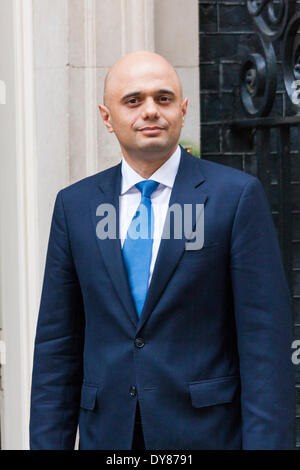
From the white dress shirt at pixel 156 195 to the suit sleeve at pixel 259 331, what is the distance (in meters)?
0.26

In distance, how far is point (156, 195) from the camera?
3100 millimetres

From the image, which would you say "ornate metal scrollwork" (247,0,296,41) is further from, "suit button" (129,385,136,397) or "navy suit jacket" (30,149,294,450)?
"suit button" (129,385,136,397)

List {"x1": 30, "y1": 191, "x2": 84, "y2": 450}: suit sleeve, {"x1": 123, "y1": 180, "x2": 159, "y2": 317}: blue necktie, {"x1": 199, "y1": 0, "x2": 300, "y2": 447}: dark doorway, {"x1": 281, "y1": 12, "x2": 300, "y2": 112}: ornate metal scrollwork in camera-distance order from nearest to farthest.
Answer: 1. {"x1": 123, "y1": 180, "x2": 159, "y2": 317}: blue necktie
2. {"x1": 30, "y1": 191, "x2": 84, "y2": 450}: suit sleeve
3. {"x1": 281, "y1": 12, "x2": 300, "y2": 112}: ornate metal scrollwork
4. {"x1": 199, "y1": 0, "x2": 300, "y2": 447}: dark doorway

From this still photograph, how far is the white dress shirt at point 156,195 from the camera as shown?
10.0 ft

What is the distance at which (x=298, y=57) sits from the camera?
13.3 ft

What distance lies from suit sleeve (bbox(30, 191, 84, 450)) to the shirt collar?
273mm

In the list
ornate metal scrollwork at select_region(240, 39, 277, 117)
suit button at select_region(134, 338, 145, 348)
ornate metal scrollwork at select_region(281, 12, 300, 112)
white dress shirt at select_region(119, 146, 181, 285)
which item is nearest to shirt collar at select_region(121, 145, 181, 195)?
white dress shirt at select_region(119, 146, 181, 285)

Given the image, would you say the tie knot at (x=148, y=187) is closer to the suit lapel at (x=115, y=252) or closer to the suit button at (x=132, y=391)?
the suit lapel at (x=115, y=252)

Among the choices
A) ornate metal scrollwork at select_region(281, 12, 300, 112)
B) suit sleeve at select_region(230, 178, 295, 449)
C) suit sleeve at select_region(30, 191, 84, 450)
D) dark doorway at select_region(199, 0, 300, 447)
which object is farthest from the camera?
dark doorway at select_region(199, 0, 300, 447)

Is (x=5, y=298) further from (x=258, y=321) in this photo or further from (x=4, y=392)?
(x=258, y=321)

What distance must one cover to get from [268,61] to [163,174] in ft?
4.63

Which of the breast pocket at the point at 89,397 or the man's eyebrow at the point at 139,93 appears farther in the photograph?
the breast pocket at the point at 89,397

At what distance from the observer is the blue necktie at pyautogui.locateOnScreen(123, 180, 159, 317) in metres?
3.02

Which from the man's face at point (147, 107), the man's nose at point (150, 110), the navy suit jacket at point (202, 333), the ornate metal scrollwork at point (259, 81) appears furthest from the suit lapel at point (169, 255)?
the ornate metal scrollwork at point (259, 81)
